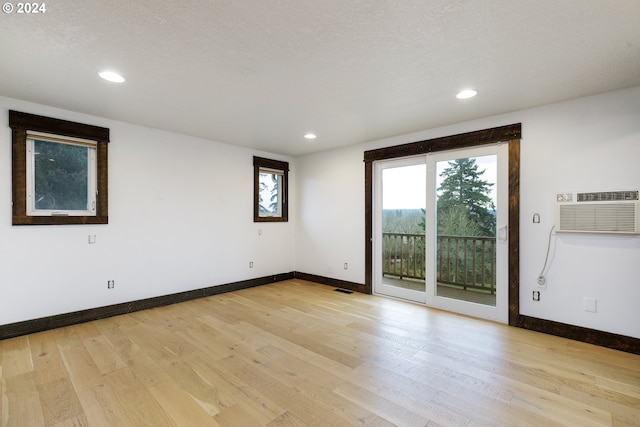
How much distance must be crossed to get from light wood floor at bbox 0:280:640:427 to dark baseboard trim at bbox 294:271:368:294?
128 cm

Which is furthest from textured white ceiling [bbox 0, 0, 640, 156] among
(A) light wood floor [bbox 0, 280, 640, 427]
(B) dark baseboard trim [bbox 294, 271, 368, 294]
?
(B) dark baseboard trim [bbox 294, 271, 368, 294]

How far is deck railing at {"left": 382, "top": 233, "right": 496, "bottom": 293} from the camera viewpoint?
369 centimetres

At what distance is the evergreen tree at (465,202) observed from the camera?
3637mm

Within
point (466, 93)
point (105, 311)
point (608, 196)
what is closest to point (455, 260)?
point (608, 196)

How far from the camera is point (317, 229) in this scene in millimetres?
5535

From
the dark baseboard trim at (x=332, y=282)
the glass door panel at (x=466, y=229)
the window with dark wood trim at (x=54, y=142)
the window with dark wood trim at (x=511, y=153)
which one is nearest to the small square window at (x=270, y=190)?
the dark baseboard trim at (x=332, y=282)

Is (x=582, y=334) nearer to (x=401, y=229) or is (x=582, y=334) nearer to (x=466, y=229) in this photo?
(x=466, y=229)

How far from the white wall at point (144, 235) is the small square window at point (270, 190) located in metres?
0.13

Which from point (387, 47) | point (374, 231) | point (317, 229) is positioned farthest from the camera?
point (317, 229)

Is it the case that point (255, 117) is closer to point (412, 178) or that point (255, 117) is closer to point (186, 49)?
point (186, 49)

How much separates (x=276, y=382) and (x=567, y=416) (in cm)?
194

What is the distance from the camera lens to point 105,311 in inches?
143

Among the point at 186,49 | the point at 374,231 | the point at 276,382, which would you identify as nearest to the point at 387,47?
the point at 186,49

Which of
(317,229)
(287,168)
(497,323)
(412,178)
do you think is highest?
(287,168)
